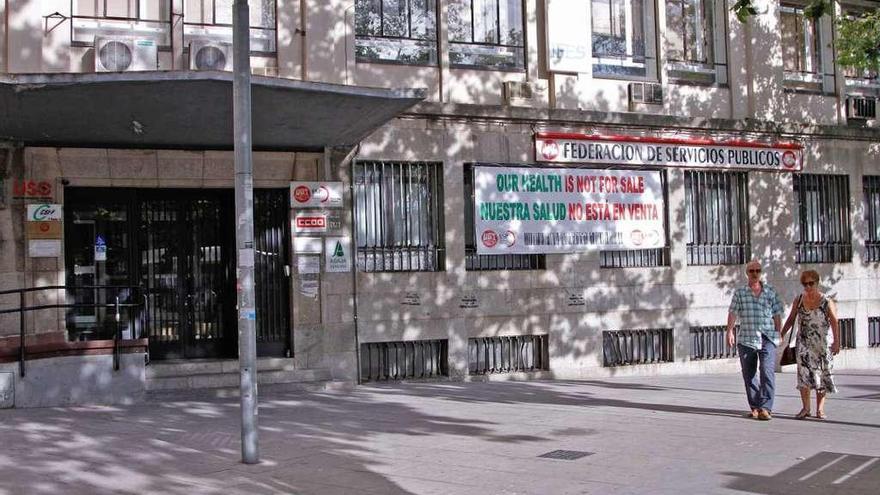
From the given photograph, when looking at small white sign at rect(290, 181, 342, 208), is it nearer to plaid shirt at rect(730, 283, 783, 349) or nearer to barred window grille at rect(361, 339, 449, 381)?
barred window grille at rect(361, 339, 449, 381)

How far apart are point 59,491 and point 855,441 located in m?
7.17

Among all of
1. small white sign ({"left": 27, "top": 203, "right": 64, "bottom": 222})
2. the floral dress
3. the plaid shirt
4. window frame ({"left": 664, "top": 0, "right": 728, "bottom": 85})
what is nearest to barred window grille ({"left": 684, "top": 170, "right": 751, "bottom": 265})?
window frame ({"left": 664, "top": 0, "right": 728, "bottom": 85})

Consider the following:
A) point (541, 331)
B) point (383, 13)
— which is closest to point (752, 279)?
point (541, 331)

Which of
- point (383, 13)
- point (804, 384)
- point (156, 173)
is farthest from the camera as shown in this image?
point (383, 13)

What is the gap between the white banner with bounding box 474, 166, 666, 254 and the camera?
46.3 feet

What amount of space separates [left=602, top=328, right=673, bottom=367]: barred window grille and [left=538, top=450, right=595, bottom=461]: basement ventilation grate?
6700 mm

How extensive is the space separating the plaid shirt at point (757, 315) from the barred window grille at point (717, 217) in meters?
5.78

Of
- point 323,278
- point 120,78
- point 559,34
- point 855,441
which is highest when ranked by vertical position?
point 559,34

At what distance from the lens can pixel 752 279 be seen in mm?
10055

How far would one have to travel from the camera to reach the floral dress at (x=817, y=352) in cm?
985

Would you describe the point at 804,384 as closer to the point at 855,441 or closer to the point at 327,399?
the point at 855,441

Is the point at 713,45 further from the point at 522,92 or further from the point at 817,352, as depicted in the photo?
the point at 817,352

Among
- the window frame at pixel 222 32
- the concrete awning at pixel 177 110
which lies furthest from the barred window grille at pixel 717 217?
the window frame at pixel 222 32

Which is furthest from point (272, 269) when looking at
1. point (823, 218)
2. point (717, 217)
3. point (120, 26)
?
point (823, 218)
